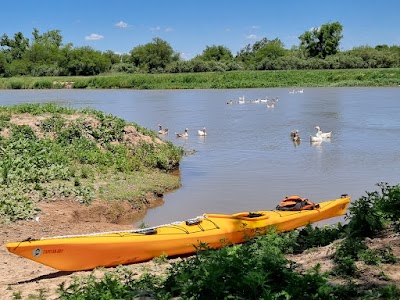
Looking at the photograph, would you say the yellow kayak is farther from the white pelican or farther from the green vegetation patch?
the white pelican

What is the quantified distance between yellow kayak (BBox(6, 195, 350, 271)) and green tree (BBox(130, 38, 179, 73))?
81.4 meters

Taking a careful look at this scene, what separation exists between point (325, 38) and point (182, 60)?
24.4 m

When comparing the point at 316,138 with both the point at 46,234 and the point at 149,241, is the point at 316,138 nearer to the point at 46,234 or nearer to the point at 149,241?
the point at 46,234

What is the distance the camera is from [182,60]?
87250 millimetres

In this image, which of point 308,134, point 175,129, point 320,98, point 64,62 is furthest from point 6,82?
point 308,134

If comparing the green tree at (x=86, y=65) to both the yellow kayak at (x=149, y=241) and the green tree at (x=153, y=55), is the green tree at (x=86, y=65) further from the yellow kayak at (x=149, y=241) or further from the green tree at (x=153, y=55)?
the yellow kayak at (x=149, y=241)

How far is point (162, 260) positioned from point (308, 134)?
17.6 metres

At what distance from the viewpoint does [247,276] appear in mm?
4867

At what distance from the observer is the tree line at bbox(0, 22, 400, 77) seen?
75875 mm

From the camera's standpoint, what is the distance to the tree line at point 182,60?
249ft

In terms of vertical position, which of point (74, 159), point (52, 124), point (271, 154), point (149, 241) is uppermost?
point (52, 124)

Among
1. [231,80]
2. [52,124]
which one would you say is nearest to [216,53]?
[231,80]

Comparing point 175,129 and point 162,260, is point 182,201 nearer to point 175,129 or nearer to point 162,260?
point 162,260

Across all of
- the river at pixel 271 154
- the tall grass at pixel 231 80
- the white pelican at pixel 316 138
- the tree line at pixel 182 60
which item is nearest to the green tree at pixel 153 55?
the tree line at pixel 182 60
